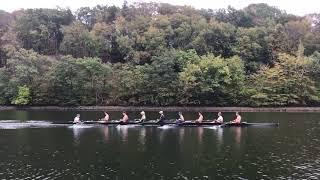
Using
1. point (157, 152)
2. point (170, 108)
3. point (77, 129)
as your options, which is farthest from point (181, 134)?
point (170, 108)

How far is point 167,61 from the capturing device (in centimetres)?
8431

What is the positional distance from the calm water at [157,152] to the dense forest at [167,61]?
3317cm

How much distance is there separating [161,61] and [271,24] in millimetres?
34684

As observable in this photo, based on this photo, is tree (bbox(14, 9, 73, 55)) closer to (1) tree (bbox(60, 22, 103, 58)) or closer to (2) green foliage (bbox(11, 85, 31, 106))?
(1) tree (bbox(60, 22, 103, 58))

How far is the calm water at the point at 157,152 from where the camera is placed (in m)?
28.5

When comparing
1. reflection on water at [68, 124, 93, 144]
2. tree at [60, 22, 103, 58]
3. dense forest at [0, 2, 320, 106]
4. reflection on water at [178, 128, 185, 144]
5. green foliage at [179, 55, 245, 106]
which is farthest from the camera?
tree at [60, 22, 103, 58]

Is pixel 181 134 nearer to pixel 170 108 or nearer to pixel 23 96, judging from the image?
pixel 170 108

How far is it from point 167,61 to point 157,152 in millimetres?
50078

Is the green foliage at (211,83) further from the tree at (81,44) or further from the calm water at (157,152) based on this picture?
the calm water at (157,152)

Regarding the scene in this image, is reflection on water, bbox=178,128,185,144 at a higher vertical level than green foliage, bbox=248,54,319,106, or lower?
lower

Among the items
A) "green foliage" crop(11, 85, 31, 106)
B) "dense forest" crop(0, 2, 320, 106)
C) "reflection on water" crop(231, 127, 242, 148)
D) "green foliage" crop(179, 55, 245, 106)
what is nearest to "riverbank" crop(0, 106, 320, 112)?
"green foliage" crop(11, 85, 31, 106)

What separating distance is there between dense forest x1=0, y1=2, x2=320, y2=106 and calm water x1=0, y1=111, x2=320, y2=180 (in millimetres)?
33170

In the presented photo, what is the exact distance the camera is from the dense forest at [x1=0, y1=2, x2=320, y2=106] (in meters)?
83.7

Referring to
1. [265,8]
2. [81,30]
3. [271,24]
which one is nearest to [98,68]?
[81,30]
